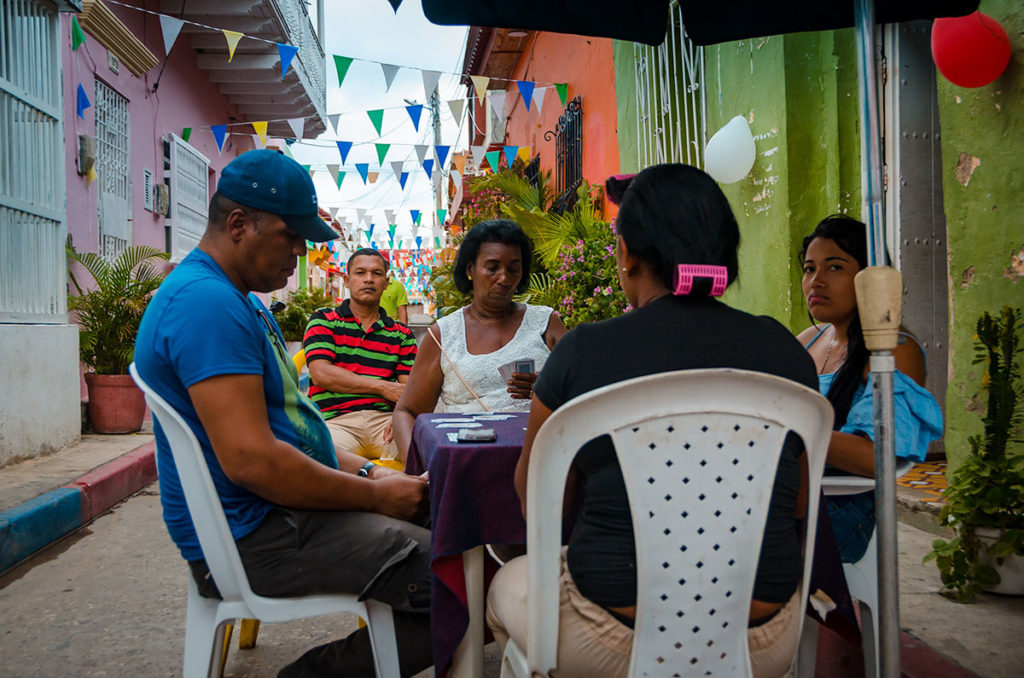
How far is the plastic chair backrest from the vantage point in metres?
1.81

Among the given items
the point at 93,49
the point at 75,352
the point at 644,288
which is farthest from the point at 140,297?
the point at 644,288

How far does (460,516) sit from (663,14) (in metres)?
1.78

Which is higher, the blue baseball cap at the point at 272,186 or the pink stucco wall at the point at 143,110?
the pink stucco wall at the point at 143,110

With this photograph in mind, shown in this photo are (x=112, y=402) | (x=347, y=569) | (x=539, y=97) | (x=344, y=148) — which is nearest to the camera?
(x=347, y=569)

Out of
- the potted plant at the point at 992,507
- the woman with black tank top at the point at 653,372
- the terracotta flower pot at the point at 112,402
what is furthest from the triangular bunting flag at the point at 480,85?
the woman with black tank top at the point at 653,372

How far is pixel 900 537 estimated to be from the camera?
3809 millimetres

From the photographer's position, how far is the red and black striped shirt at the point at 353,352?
409 centimetres

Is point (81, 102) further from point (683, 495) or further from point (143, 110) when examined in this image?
point (683, 495)

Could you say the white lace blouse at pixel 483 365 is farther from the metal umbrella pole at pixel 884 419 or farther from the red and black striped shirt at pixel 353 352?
the metal umbrella pole at pixel 884 419

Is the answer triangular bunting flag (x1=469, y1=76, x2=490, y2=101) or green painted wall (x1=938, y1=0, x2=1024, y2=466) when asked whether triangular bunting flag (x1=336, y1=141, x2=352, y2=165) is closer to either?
triangular bunting flag (x1=469, y1=76, x2=490, y2=101)

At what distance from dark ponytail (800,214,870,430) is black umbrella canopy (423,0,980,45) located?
648mm

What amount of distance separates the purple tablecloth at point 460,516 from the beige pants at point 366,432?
72.9 inches

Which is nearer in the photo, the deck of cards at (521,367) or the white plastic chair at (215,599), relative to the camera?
the white plastic chair at (215,599)

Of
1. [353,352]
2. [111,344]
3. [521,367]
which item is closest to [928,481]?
[521,367]
